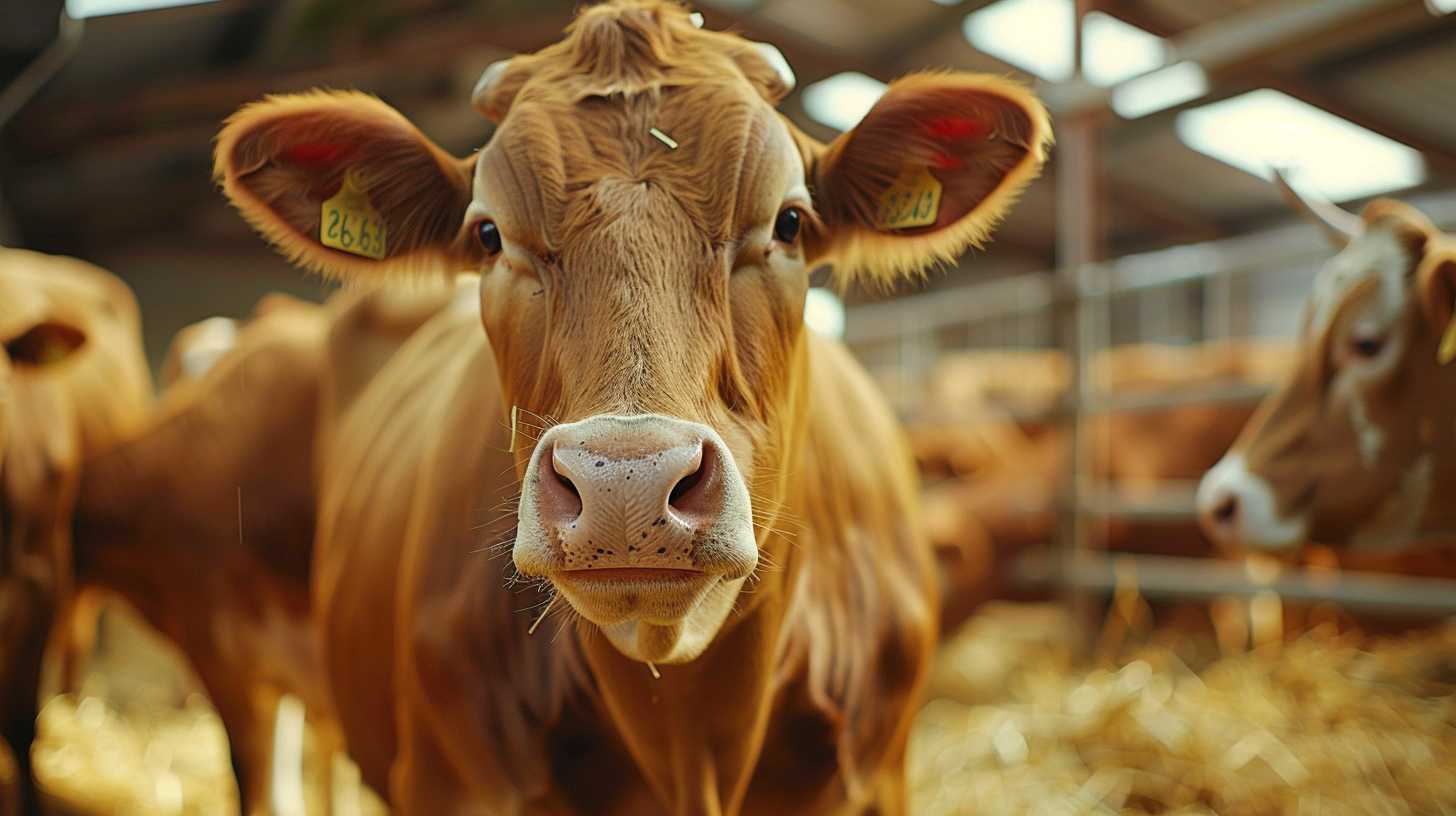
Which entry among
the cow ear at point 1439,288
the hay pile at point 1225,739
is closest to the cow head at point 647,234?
the cow ear at point 1439,288

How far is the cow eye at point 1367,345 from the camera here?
9.21 feet

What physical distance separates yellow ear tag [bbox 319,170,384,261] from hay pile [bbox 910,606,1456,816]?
207cm

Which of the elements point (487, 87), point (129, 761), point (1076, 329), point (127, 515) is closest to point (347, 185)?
point (487, 87)

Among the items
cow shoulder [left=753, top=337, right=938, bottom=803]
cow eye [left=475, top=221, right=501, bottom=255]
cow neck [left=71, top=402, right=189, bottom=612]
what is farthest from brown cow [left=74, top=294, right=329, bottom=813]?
cow eye [left=475, top=221, right=501, bottom=255]

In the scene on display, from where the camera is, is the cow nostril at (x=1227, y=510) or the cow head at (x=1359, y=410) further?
the cow nostril at (x=1227, y=510)

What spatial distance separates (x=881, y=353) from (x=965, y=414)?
3955mm

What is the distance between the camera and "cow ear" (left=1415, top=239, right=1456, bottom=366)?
258cm

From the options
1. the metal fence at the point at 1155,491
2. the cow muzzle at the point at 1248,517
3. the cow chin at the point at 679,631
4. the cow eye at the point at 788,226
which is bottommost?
the metal fence at the point at 1155,491

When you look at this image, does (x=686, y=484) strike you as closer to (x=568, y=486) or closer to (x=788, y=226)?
(x=568, y=486)

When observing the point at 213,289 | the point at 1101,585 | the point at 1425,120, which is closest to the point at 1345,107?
the point at 1425,120

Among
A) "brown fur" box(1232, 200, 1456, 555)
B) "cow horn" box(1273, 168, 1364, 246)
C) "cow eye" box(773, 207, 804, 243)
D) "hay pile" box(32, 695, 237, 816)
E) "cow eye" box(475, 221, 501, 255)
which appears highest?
"cow eye" box(475, 221, 501, 255)

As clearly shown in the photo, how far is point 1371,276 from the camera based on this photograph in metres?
2.80

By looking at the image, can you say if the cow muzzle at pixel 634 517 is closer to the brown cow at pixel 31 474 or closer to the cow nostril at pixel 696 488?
the cow nostril at pixel 696 488

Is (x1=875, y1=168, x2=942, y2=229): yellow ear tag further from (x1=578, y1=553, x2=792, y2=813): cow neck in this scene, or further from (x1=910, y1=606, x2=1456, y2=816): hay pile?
(x1=910, y1=606, x2=1456, y2=816): hay pile
